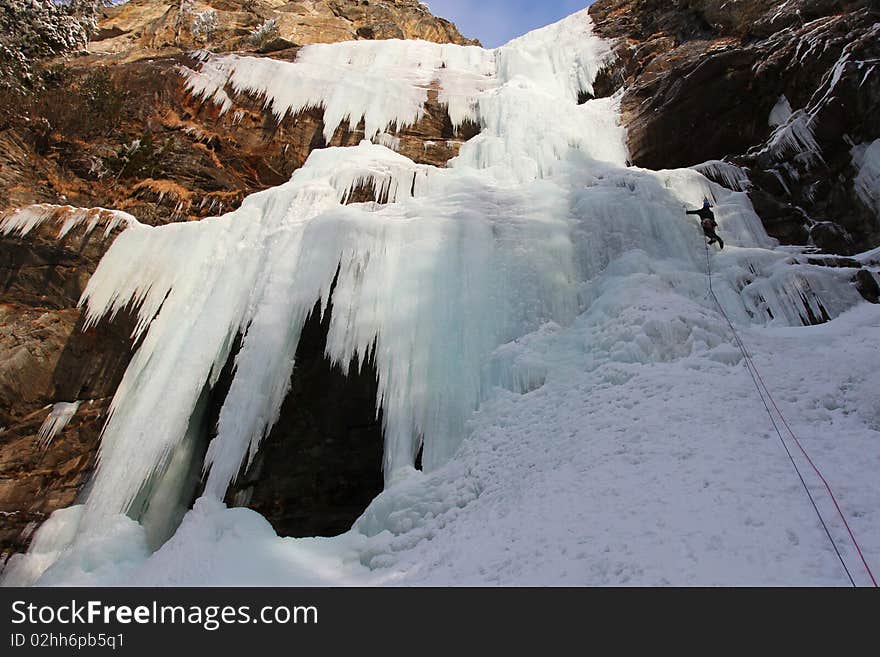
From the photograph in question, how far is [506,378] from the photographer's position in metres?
6.62

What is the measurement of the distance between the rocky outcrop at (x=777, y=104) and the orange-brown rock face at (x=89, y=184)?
521 cm

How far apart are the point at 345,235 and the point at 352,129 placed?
695cm

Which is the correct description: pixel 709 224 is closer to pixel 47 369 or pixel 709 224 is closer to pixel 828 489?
pixel 828 489

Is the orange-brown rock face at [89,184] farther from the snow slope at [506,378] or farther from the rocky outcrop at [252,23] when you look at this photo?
the rocky outcrop at [252,23]

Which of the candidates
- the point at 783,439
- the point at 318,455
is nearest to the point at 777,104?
the point at 783,439

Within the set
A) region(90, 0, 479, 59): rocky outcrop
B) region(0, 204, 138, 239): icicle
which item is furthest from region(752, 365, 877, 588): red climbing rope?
region(90, 0, 479, 59): rocky outcrop

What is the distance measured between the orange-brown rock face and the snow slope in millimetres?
578

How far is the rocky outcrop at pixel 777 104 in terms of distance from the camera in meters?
8.95

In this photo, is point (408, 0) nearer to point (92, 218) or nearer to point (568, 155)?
point (568, 155)

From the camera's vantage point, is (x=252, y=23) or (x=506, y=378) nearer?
(x=506, y=378)

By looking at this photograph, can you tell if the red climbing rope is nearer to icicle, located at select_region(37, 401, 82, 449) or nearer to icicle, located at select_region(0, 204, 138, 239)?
icicle, located at select_region(37, 401, 82, 449)

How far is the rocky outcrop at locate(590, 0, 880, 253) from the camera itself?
29.4 ft

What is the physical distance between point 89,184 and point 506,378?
10.7 metres
